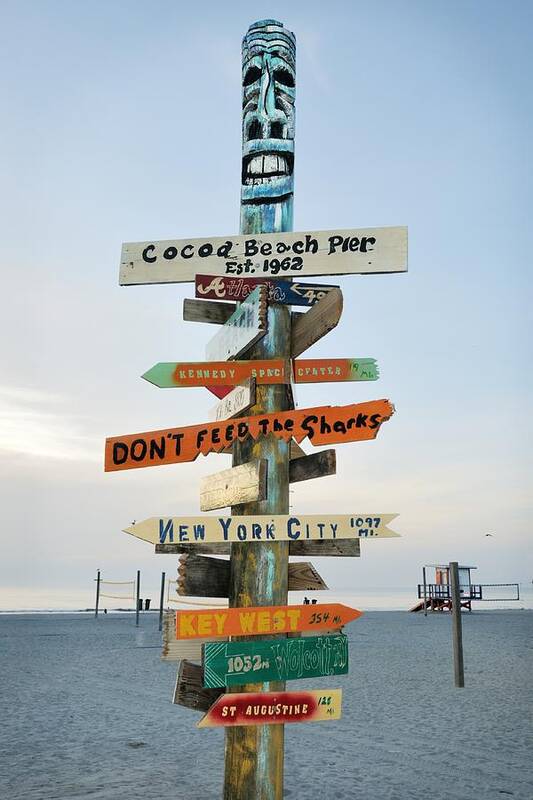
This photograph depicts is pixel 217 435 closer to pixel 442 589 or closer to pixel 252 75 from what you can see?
pixel 252 75

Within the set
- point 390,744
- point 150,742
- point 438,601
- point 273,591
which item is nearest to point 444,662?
point 390,744

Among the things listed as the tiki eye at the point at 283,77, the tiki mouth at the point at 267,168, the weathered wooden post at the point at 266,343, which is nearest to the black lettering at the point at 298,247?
the weathered wooden post at the point at 266,343

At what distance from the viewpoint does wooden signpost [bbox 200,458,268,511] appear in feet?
13.3

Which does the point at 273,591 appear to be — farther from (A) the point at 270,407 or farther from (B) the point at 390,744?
(B) the point at 390,744

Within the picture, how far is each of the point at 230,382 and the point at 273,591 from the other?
1.28m

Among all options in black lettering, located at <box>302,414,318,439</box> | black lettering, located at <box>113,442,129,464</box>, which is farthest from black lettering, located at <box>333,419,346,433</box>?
black lettering, located at <box>113,442,129,464</box>

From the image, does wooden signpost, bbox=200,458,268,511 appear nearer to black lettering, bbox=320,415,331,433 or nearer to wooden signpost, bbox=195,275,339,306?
black lettering, bbox=320,415,331,433

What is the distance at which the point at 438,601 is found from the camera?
42.1 m

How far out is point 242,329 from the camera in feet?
14.5

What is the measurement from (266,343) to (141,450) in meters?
1.05

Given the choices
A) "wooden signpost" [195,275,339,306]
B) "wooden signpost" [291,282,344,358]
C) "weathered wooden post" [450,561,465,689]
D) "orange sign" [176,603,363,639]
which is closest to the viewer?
"orange sign" [176,603,363,639]

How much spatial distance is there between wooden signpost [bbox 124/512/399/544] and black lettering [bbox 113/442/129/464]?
0.40 m

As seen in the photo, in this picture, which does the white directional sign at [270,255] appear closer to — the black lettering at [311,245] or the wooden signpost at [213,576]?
the black lettering at [311,245]

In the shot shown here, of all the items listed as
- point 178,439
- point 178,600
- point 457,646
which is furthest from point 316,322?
point 178,600
